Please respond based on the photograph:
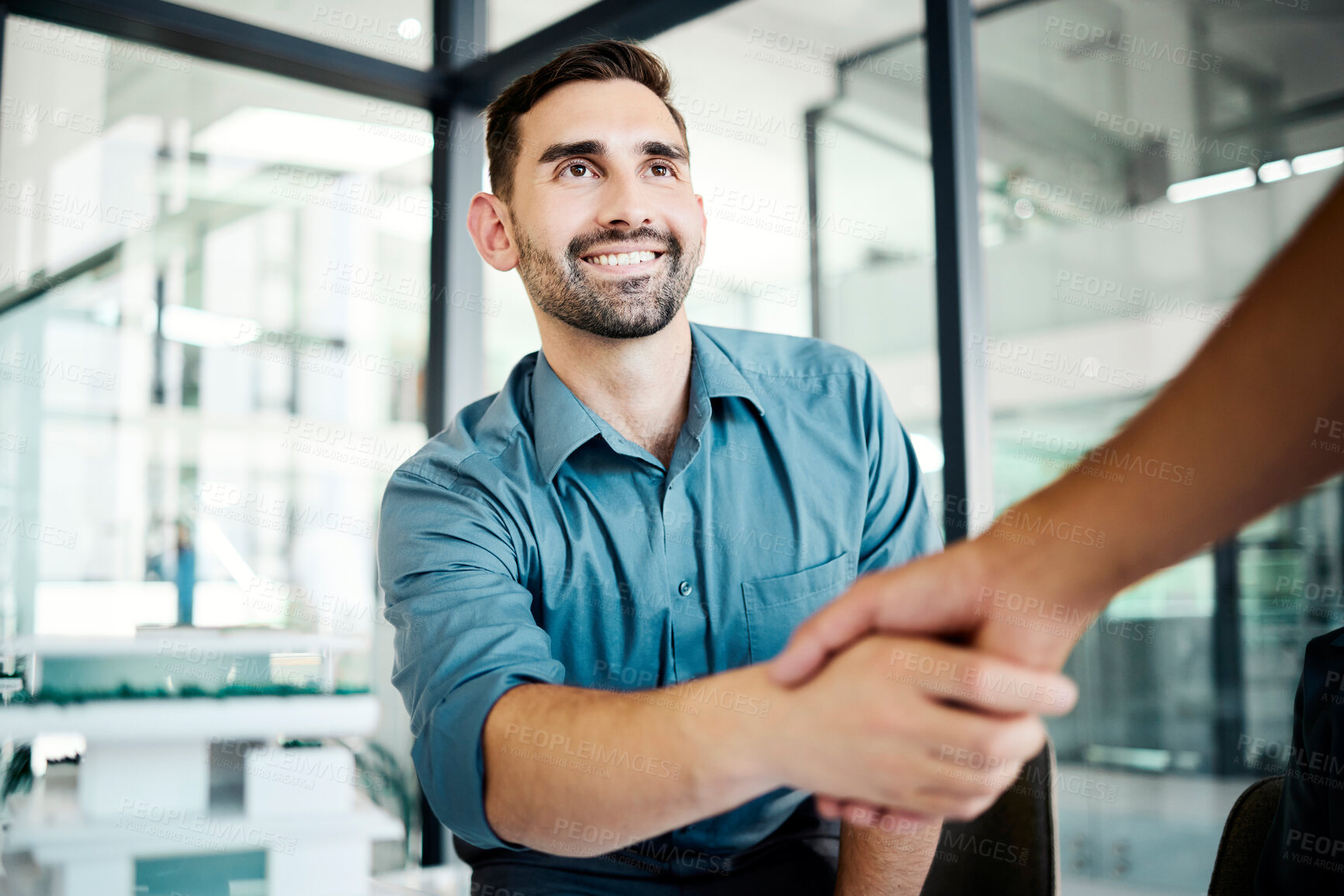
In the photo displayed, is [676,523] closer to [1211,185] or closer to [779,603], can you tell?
[779,603]

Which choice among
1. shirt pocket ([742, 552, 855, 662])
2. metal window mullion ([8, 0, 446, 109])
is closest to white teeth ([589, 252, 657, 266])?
shirt pocket ([742, 552, 855, 662])

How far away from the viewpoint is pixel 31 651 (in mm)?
2365

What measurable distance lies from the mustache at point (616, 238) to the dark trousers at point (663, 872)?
87 cm

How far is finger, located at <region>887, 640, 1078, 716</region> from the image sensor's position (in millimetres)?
689

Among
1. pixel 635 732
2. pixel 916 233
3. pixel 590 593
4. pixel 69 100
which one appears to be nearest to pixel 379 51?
pixel 69 100

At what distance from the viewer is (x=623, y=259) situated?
5.07 feet

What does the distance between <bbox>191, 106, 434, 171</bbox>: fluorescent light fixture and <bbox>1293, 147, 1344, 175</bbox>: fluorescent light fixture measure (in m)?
2.65

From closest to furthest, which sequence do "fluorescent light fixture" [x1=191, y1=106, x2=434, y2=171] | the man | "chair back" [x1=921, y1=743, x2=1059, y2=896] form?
the man
"chair back" [x1=921, y1=743, x2=1059, y2=896]
"fluorescent light fixture" [x1=191, y1=106, x2=434, y2=171]

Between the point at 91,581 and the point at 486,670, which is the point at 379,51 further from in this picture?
the point at 486,670

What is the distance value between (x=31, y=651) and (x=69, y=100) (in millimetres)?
1579

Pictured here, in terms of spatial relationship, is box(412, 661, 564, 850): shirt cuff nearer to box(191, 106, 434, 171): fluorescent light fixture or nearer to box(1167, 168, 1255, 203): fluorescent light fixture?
box(191, 106, 434, 171): fluorescent light fixture

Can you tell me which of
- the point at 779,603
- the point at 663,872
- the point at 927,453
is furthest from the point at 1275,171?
the point at 663,872

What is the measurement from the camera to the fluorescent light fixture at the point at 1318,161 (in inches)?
106

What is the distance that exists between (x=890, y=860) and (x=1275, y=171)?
2.66 meters
